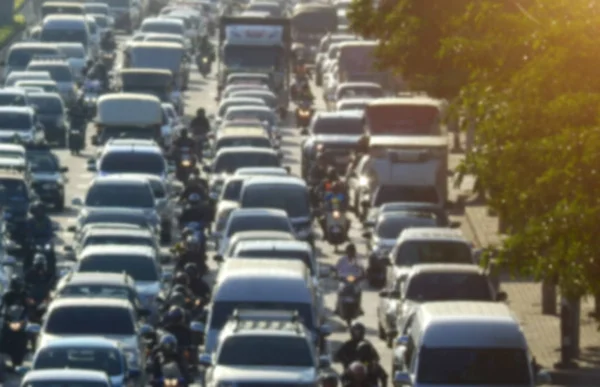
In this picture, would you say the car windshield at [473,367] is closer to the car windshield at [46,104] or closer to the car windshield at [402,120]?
the car windshield at [402,120]

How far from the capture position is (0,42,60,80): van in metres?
84.6

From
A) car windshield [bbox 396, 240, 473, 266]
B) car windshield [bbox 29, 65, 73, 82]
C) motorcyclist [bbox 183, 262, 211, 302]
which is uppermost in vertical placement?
motorcyclist [bbox 183, 262, 211, 302]

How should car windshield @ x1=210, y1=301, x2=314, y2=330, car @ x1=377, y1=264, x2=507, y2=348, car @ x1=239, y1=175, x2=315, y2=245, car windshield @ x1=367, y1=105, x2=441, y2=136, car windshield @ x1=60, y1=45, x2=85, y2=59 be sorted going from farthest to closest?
1. car windshield @ x1=60, y1=45, x2=85, y2=59
2. car windshield @ x1=367, y1=105, x2=441, y2=136
3. car @ x1=239, y1=175, x2=315, y2=245
4. car @ x1=377, y1=264, x2=507, y2=348
5. car windshield @ x1=210, y1=301, x2=314, y2=330

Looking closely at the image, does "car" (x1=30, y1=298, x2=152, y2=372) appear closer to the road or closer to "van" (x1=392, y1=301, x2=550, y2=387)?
the road

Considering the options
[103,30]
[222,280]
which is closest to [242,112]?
[103,30]

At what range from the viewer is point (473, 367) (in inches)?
1366

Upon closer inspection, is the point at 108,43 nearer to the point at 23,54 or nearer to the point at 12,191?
the point at 23,54

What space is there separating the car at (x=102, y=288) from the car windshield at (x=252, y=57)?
4168cm

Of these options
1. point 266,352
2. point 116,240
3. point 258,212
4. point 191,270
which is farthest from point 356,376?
point 258,212

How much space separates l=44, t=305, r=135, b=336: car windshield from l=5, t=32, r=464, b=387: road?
1.98 metres

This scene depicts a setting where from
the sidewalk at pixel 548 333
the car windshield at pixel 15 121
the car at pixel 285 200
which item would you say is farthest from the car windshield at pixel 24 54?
the car at pixel 285 200

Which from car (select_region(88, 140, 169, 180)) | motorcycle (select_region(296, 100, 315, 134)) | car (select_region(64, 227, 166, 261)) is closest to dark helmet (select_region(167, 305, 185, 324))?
car (select_region(64, 227, 166, 261))

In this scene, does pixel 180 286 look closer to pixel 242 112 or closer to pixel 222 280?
pixel 222 280

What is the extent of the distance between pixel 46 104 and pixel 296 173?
23.2 ft
